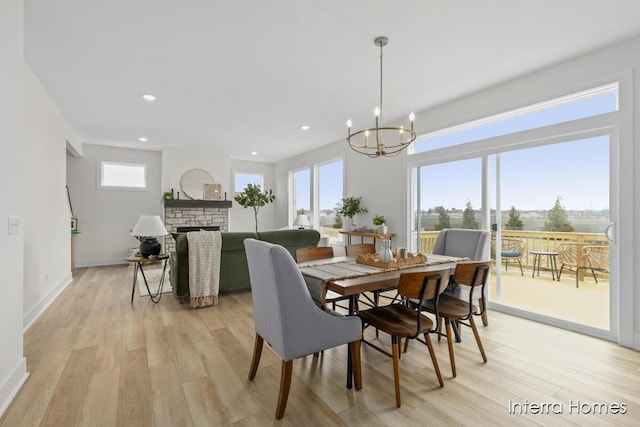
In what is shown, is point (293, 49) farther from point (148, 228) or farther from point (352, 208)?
point (352, 208)

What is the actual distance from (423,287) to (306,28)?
7.09 ft

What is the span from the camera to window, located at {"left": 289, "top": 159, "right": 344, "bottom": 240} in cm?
650

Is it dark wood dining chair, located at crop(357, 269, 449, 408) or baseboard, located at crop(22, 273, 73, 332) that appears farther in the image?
baseboard, located at crop(22, 273, 73, 332)

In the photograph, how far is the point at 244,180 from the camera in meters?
8.32

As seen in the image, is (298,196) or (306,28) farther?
(298,196)

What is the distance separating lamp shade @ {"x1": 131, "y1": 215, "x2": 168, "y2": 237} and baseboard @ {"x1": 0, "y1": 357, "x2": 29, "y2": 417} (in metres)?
1.75

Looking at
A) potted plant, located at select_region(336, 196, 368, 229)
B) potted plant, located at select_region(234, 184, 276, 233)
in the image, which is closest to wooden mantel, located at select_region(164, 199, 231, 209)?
potted plant, located at select_region(234, 184, 276, 233)

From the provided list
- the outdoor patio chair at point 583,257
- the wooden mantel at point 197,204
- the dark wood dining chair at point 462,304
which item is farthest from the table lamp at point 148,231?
the outdoor patio chair at point 583,257

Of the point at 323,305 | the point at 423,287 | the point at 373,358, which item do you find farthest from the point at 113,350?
the point at 423,287

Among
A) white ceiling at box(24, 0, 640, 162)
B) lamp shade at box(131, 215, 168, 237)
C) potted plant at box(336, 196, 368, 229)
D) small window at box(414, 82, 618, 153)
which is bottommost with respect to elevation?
lamp shade at box(131, 215, 168, 237)

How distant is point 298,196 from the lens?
7867mm

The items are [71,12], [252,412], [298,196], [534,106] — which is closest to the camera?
[252,412]

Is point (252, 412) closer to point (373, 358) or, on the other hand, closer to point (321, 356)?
point (321, 356)

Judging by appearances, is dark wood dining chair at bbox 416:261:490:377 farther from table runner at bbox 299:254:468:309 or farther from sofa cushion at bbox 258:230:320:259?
sofa cushion at bbox 258:230:320:259
